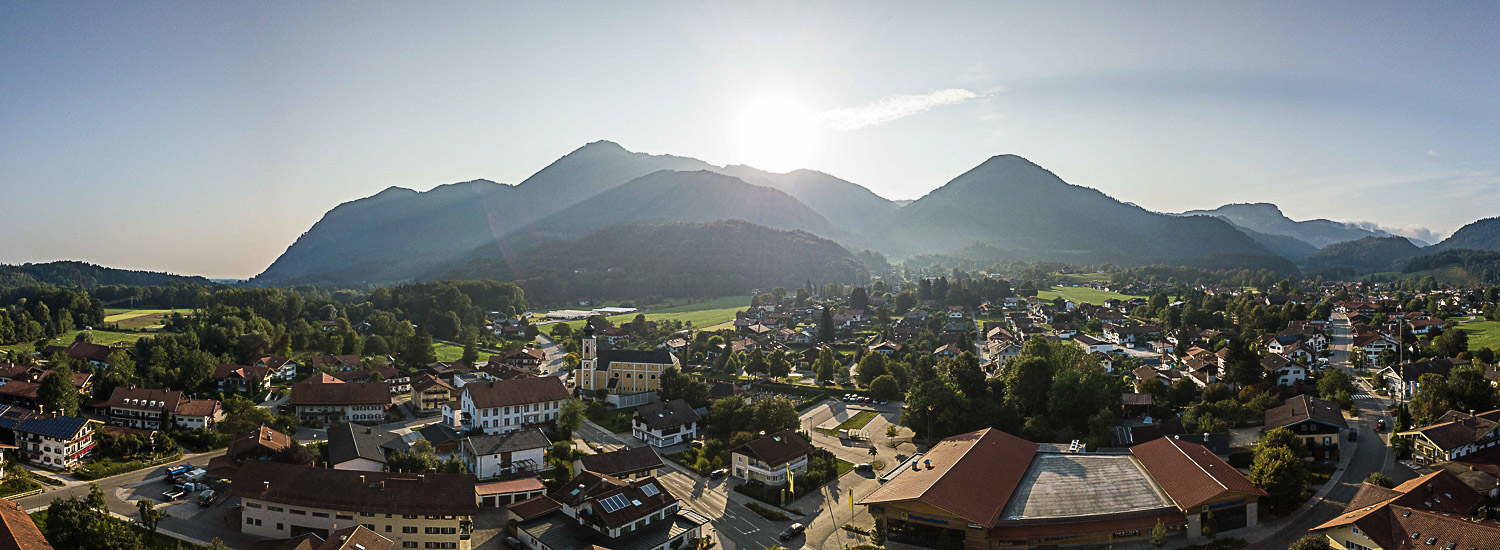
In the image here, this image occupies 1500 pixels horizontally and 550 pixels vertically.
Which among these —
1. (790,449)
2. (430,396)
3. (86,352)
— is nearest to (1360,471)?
(790,449)

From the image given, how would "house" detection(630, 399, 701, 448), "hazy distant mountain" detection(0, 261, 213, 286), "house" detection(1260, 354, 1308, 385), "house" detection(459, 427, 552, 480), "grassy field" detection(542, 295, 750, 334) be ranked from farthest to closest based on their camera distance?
"hazy distant mountain" detection(0, 261, 213, 286), "grassy field" detection(542, 295, 750, 334), "house" detection(1260, 354, 1308, 385), "house" detection(630, 399, 701, 448), "house" detection(459, 427, 552, 480)

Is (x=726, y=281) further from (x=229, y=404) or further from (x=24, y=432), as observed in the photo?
(x=24, y=432)

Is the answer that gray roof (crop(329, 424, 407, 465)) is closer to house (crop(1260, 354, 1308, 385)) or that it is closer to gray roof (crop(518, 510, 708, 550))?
gray roof (crop(518, 510, 708, 550))

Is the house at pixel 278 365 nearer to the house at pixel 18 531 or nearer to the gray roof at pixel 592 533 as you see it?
the house at pixel 18 531

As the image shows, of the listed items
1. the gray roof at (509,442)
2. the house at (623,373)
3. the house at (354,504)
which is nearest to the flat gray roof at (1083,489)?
the house at (354,504)

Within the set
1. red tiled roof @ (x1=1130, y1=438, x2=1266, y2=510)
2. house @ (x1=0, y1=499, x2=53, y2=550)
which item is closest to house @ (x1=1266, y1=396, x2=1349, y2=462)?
red tiled roof @ (x1=1130, y1=438, x2=1266, y2=510)

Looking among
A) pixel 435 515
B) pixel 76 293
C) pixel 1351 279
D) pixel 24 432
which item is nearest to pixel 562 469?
pixel 435 515
